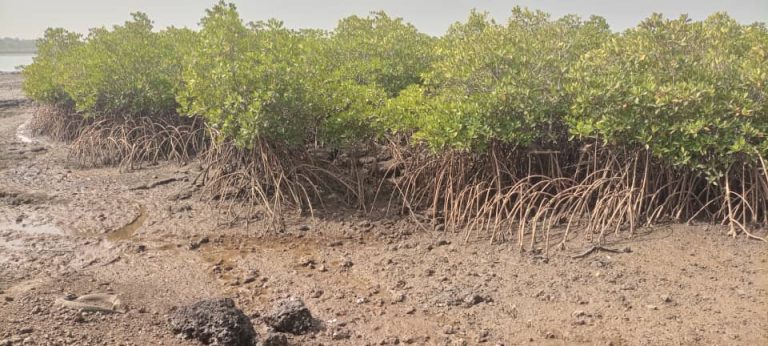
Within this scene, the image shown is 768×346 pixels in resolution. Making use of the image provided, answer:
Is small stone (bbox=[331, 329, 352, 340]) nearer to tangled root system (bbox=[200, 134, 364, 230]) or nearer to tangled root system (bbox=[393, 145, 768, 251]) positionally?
tangled root system (bbox=[393, 145, 768, 251])

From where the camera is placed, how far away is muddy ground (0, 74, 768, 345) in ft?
13.0

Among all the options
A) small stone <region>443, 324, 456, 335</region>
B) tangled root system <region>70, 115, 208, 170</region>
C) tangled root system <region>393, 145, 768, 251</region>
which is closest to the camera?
small stone <region>443, 324, 456, 335</region>

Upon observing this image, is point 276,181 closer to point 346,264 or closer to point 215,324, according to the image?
point 346,264

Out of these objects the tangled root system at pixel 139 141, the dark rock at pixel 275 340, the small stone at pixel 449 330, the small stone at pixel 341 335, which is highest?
the tangled root system at pixel 139 141

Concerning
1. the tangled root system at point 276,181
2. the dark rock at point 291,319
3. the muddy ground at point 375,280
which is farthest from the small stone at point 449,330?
the tangled root system at point 276,181

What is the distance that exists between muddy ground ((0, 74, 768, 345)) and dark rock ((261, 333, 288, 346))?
174 millimetres

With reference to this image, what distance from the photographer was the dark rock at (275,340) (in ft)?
12.4

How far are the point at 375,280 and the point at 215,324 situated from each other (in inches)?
62.3

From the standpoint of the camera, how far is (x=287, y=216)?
6742 millimetres

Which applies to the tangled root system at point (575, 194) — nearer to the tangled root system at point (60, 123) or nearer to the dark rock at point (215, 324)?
the dark rock at point (215, 324)

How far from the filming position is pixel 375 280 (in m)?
5.08

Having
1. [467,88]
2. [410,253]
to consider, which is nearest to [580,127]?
[467,88]

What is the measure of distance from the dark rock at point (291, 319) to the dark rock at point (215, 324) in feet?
0.65

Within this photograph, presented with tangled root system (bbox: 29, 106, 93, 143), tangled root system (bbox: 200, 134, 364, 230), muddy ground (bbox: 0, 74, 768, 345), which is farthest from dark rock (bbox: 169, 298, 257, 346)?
tangled root system (bbox: 29, 106, 93, 143)
